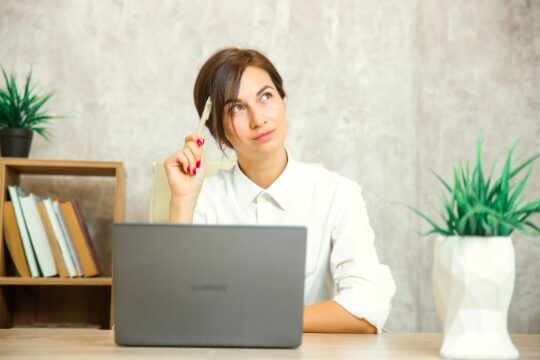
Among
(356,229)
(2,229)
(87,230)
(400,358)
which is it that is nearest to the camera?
(400,358)

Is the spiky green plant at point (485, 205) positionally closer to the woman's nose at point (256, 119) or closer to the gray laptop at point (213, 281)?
the gray laptop at point (213, 281)

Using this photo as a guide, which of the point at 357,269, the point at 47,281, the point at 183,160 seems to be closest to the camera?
the point at 357,269

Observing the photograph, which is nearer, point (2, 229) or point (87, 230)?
point (2, 229)

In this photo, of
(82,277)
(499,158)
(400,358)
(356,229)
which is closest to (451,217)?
(400,358)

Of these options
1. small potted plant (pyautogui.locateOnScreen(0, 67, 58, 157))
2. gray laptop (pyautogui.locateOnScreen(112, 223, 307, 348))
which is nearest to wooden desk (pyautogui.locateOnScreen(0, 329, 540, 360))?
gray laptop (pyautogui.locateOnScreen(112, 223, 307, 348))

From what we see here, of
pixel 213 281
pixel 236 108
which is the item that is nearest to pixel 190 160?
pixel 236 108

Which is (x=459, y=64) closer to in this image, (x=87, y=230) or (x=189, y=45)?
(x=189, y=45)

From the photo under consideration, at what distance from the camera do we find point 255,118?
5.88ft

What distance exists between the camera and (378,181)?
111 inches

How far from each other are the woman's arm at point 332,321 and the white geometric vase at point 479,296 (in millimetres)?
491

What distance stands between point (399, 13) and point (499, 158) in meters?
0.75

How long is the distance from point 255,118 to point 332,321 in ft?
2.02

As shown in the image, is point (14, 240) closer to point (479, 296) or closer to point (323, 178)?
point (323, 178)

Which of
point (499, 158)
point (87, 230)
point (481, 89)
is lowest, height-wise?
point (87, 230)
